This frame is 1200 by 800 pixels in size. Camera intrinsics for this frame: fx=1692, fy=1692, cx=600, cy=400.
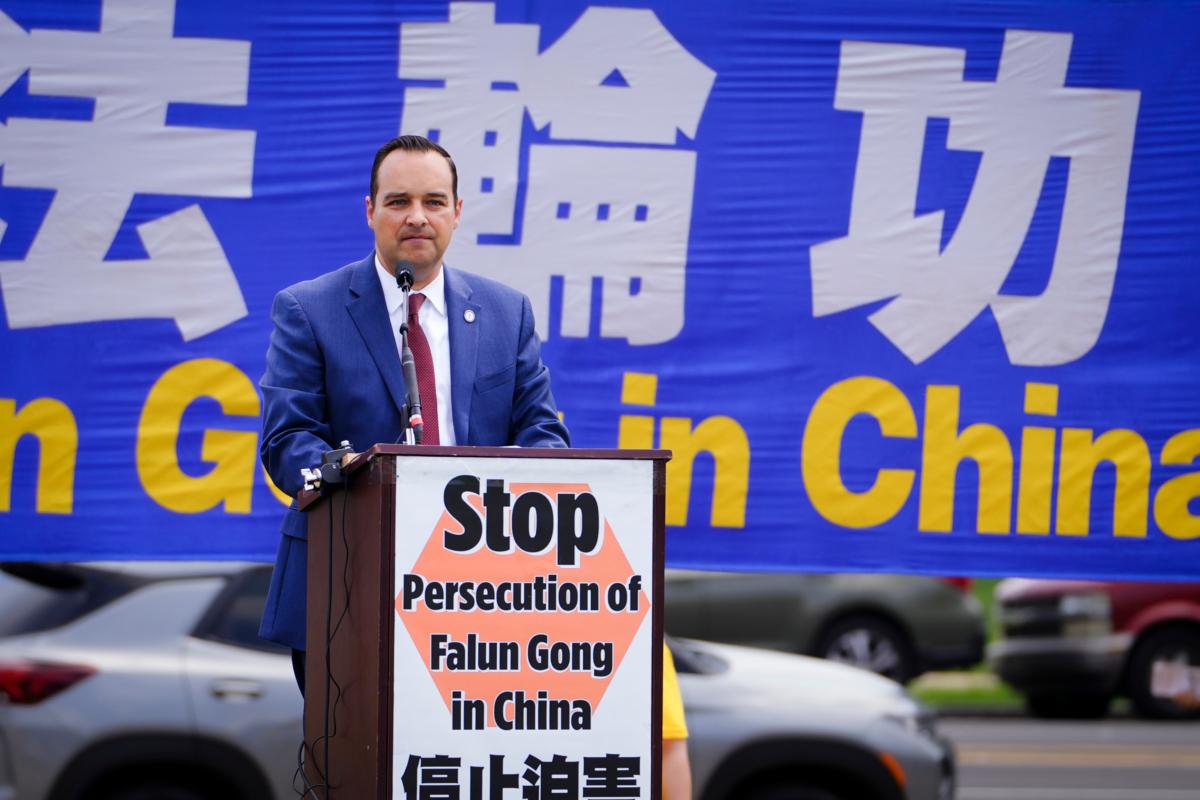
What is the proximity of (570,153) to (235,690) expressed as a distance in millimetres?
2971

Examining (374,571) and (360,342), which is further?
(360,342)

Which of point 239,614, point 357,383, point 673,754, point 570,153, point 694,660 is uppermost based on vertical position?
point 570,153

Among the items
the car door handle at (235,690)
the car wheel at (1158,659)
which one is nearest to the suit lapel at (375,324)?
the car door handle at (235,690)

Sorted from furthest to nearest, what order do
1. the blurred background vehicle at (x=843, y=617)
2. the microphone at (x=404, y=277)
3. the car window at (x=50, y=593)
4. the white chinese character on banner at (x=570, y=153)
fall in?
the blurred background vehicle at (x=843, y=617), the car window at (x=50, y=593), the white chinese character on banner at (x=570, y=153), the microphone at (x=404, y=277)

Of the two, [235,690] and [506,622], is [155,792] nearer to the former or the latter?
[235,690]

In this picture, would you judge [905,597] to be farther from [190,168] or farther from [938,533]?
[190,168]

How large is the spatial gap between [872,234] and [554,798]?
295 centimetres

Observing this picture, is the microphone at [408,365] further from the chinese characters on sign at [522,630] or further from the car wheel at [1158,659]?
the car wheel at [1158,659]

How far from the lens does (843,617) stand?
15250 millimetres

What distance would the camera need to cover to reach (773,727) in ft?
24.9

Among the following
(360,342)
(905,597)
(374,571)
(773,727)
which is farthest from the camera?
(905,597)

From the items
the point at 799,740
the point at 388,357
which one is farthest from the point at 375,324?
the point at 799,740

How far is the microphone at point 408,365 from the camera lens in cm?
382

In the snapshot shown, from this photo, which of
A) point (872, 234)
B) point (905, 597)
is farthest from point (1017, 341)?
point (905, 597)
